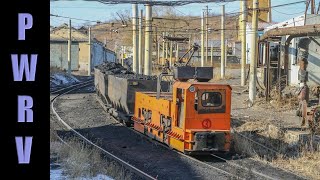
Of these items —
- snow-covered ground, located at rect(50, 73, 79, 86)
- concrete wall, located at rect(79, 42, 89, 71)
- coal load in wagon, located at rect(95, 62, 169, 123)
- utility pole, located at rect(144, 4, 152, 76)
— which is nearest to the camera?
coal load in wagon, located at rect(95, 62, 169, 123)

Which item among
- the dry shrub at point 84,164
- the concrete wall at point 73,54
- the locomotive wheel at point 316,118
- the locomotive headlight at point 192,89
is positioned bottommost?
the dry shrub at point 84,164

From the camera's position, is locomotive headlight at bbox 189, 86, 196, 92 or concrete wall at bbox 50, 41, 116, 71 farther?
concrete wall at bbox 50, 41, 116, 71

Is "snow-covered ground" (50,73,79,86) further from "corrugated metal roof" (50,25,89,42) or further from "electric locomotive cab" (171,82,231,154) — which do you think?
"electric locomotive cab" (171,82,231,154)

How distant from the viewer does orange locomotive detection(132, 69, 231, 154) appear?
14826 millimetres

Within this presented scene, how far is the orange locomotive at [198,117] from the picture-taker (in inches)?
584

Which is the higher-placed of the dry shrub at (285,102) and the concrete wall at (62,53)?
the concrete wall at (62,53)

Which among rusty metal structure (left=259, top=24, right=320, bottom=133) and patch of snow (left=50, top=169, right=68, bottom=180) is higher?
rusty metal structure (left=259, top=24, right=320, bottom=133)

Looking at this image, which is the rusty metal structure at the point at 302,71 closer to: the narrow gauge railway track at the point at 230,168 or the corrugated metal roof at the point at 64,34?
the narrow gauge railway track at the point at 230,168

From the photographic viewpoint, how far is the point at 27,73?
6.00m

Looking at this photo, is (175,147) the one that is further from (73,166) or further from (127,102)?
(127,102)

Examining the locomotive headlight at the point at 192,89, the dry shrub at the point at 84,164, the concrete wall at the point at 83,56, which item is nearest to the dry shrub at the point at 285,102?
the locomotive headlight at the point at 192,89

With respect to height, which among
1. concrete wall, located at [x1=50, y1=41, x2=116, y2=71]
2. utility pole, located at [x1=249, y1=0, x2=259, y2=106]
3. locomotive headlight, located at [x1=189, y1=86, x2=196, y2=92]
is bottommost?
locomotive headlight, located at [x1=189, y1=86, x2=196, y2=92]

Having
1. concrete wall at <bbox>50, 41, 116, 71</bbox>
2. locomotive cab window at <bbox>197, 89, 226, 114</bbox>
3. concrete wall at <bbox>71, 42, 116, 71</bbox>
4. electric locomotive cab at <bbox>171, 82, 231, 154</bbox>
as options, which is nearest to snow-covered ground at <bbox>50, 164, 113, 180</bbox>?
electric locomotive cab at <bbox>171, 82, 231, 154</bbox>

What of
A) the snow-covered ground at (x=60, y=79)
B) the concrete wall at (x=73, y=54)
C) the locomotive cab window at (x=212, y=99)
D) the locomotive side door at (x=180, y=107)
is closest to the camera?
the locomotive side door at (x=180, y=107)
